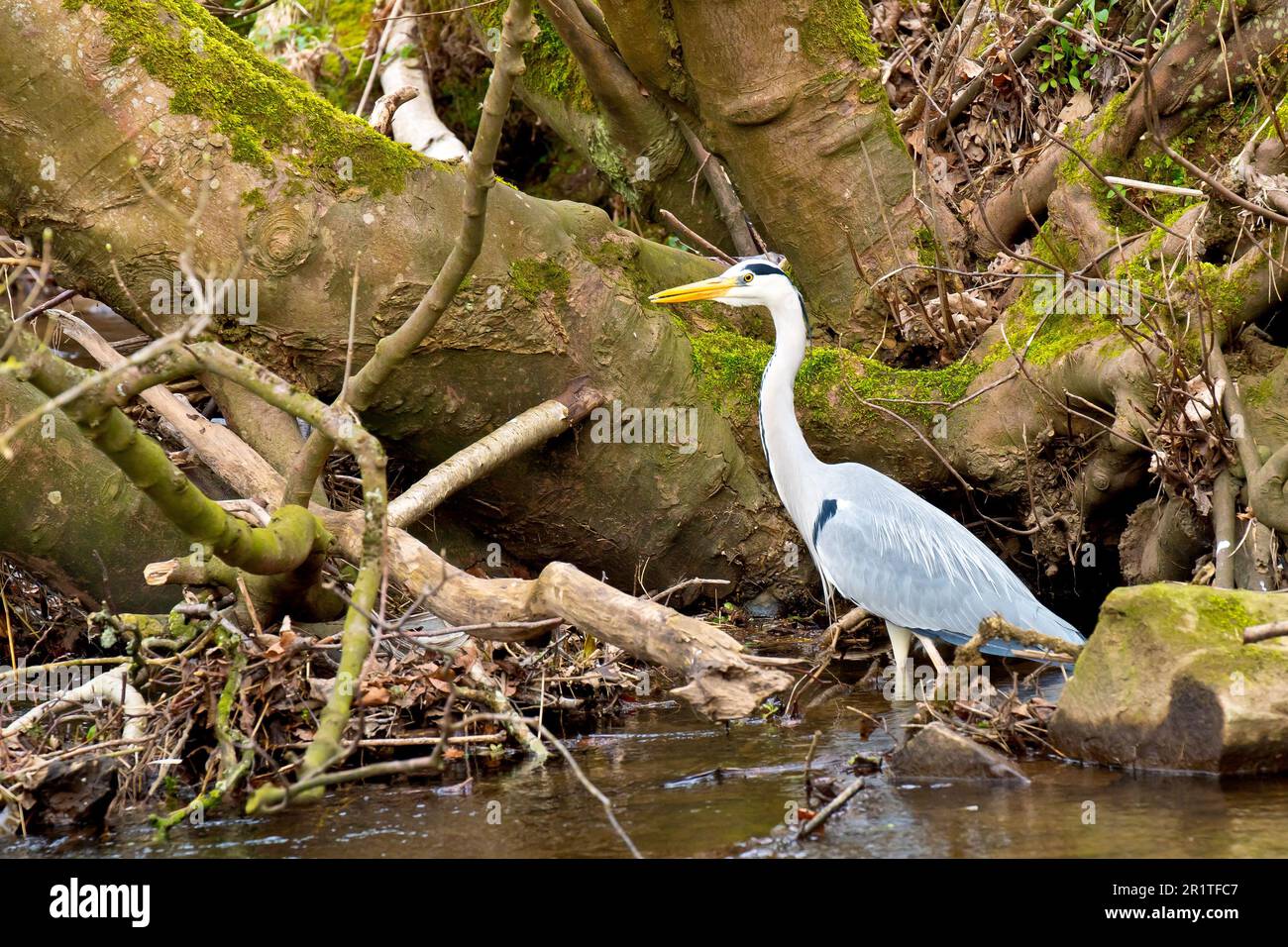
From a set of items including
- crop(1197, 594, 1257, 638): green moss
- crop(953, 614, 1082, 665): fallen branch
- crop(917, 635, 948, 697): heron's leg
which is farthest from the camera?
crop(917, 635, 948, 697): heron's leg

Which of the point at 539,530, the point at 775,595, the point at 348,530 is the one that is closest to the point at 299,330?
the point at 348,530

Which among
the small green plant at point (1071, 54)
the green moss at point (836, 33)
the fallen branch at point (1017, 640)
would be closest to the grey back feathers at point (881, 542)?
the fallen branch at point (1017, 640)

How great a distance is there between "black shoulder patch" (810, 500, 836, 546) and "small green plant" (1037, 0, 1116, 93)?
380 centimetres

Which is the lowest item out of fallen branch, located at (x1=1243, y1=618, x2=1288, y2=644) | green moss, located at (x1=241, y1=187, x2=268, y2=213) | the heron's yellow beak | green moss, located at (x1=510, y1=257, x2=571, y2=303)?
fallen branch, located at (x1=1243, y1=618, x2=1288, y2=644)

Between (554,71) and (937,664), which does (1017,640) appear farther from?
(554,71)

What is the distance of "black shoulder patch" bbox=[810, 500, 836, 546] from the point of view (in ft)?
20.2

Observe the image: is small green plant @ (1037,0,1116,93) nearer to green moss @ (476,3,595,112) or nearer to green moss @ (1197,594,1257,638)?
green moss @ (476,3,595,112)

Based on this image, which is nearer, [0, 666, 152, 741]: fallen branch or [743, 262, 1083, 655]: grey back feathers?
[0, 666, 152, 741]: fallen branch

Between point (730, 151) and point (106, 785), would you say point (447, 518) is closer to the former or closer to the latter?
point (730, 151)

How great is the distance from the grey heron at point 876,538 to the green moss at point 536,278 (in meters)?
0.53

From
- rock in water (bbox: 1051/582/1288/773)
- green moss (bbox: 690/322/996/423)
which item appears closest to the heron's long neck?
green moss (bbox: 690/322/996/423)

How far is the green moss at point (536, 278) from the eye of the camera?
6254mm

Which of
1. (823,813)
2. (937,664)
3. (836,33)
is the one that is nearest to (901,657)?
(937,664)

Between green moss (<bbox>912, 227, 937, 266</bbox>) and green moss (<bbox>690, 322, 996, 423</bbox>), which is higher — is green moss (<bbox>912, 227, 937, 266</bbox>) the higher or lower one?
the higher one
